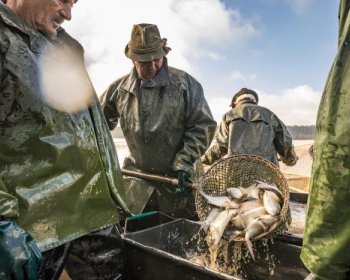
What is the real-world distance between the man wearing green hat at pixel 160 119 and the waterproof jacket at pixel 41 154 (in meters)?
2.21

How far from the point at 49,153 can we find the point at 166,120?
261cm

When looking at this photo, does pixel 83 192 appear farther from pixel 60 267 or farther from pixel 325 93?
pixel 325 93

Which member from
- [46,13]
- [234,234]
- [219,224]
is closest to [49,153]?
[46,13]

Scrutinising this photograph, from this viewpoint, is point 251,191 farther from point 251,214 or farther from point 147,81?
point 147,81

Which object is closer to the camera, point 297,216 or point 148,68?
point 148,68

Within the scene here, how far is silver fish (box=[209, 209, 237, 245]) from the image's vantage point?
117 inches

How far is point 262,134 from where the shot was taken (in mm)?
6078

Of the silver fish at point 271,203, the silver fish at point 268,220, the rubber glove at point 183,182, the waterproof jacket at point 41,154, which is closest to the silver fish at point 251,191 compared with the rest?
the silver fish at point 271,203

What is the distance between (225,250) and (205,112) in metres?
2.00

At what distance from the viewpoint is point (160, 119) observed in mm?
4449

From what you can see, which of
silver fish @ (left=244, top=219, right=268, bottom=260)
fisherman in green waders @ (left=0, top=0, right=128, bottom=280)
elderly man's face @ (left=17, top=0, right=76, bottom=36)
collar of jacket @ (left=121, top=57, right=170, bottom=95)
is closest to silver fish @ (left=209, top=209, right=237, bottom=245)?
silver fish @ (left=244, top=219, right=268, bottom=260)

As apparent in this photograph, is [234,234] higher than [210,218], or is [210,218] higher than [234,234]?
[210,218]

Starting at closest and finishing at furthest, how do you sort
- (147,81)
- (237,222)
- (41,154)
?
(41,154), (237,222), (147,81)

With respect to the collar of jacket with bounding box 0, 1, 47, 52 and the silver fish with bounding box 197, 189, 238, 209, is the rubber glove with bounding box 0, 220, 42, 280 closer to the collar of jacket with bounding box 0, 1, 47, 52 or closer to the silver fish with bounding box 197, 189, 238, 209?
the collar of jacket with bounding box 0, 1, 47, 52
